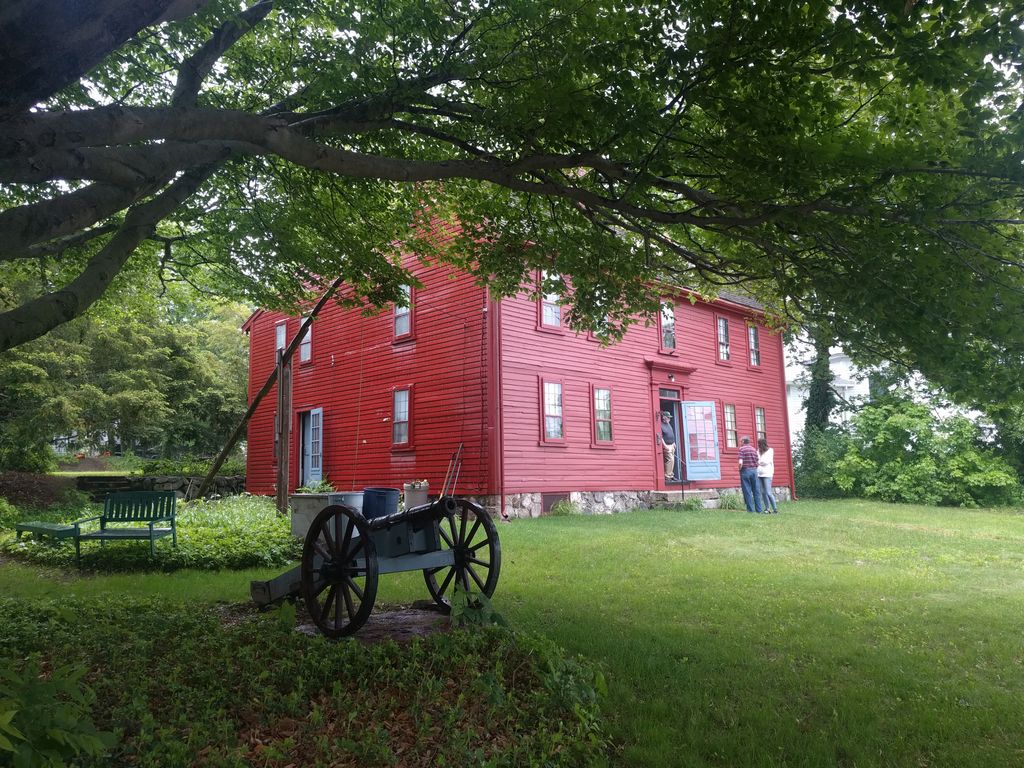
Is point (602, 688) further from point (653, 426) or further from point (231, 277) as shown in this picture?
point (653, 426)

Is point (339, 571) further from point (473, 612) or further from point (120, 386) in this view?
point (120, 386)

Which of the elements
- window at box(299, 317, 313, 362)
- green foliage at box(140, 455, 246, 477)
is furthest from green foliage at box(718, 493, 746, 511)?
green foliage at box(140, 455, 246, 477)

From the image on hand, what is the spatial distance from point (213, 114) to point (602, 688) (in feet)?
15.1

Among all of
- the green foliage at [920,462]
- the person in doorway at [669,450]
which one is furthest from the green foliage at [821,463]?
the person in doorway at [669,450]

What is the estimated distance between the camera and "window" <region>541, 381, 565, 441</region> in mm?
16156

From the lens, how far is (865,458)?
2400cm

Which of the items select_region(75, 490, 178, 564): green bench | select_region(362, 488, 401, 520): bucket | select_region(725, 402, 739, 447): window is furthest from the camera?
select_region(725, 402, 739, 447): window

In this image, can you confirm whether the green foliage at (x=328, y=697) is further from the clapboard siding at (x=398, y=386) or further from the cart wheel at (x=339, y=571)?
the clapboard siding at (x=398, y=386)

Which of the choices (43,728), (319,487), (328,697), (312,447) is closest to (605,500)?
(319,487)

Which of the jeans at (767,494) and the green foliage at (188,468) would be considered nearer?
the jeans at (767,494)

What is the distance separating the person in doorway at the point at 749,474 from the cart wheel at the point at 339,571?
13.4m

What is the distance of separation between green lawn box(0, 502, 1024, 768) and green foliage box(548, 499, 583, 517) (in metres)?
3.95

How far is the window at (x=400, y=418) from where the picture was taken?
17.1 m

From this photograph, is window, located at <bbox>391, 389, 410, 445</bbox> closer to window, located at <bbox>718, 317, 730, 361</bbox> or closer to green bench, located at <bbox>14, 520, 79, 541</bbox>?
green bench, located at <bbox>14, 520, 79, 541</bbox>
